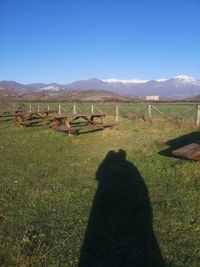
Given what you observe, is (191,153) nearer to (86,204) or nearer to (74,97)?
(86,204)

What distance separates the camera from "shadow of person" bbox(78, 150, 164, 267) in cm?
439

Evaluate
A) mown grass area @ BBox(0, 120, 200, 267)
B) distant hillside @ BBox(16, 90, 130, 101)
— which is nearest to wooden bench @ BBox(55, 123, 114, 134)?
mown grass area @ BBox(0, 120, 200, 267)

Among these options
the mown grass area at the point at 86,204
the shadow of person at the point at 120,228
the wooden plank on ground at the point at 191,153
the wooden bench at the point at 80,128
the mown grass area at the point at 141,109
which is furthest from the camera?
the mown grass area at the point at 141,109

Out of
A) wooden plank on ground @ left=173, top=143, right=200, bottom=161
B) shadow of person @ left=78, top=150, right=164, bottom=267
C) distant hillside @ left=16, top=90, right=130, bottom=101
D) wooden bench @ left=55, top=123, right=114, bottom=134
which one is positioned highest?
distant hillside @ left=16, top=90, right=130, bottom=101

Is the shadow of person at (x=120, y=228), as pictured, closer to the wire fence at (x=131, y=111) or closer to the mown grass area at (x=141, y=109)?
the wire fence at (x=131, y=111)

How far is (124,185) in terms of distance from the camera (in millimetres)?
7547

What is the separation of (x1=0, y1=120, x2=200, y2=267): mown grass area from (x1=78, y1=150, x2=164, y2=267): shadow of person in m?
0.02

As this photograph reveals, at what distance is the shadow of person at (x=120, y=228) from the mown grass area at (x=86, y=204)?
20 millimetres

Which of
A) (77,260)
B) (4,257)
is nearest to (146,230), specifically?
(77,260)

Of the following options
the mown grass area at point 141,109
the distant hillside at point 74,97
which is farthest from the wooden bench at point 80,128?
the distant hillside at point 74,97

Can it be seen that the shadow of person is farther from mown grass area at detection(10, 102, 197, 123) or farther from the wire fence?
mown grass area at detection(10, 102, 197, 123)

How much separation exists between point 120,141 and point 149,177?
552cm

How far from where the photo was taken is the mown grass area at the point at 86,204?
463 cm

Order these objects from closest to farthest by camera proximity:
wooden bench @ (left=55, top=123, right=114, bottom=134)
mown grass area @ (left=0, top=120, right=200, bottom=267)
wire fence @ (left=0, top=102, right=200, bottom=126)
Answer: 1. mown grass area @ (left=0, top=120, right=200, bottom=267)
2. wooden bench @ (left=55, top=123, right=114, bottom=134)
3. wire fence @ (left=0, top=102, right=200, bottom=126)
